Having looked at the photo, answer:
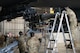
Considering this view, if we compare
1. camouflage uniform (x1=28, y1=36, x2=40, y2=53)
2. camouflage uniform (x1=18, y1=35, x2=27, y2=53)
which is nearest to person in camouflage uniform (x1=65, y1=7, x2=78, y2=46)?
camouflage uniform (x1=28, y1=36, x2=40, y2=53)

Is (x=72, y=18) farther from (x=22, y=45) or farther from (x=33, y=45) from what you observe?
(x=22, y=45)

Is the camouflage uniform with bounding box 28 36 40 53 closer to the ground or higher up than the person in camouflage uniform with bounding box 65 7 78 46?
closer to the ground

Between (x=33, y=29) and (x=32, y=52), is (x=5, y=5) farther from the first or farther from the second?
(x=33, y=29)

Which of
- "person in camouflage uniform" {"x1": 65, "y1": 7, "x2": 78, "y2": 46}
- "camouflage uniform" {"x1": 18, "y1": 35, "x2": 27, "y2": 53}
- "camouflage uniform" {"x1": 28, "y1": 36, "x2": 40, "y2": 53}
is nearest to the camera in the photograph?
"person in camouflage uniform" {"x1": 65, "y1": 7, "x2": 78, "y2": 46}

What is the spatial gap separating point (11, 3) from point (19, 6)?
241mm

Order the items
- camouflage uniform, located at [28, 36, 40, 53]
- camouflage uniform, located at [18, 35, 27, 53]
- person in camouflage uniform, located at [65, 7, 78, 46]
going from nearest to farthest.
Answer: person in camouflage uniform, located at [65, 7, 78, 46] < camouflage uniform, located at [28, 36, 40, 53] < camouflage uniform, located at [18, 35, 27, 53]

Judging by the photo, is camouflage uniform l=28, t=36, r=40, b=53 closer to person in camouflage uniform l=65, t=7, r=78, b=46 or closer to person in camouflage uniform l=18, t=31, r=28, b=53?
person in camouflage uniform l=18, t=31, r=28, b=53

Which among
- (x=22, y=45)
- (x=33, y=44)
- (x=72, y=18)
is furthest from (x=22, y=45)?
(x=72, y=18)

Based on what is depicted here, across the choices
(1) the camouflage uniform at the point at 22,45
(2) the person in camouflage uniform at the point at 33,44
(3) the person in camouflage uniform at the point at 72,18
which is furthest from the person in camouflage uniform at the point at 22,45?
(3) the person in camouflage uniform at the point at 72,18

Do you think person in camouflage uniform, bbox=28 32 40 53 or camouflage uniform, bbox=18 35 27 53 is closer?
person in camouflage uniform, bbox=28 32 40 53

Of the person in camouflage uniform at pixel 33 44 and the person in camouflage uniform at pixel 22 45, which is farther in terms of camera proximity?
the person in camouflage uniform at pixel 22 45

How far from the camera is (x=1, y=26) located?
12469 millimetres

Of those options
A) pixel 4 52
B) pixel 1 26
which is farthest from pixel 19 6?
pixel 1 26

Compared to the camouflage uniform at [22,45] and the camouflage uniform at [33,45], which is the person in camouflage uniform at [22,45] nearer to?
the camouflage uniform at [22,45]
